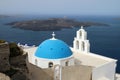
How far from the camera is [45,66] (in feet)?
39.9

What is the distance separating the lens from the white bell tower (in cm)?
1555

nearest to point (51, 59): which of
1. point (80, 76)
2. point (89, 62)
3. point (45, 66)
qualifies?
point (45, 66)

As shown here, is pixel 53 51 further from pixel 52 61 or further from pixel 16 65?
pixel 16 65

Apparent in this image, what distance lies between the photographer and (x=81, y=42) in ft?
52.0

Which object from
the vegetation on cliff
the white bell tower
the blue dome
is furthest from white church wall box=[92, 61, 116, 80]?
the vegetation on cliff

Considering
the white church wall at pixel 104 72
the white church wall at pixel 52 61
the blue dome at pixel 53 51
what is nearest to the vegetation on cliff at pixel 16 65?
the white church wall at pixel 52 61

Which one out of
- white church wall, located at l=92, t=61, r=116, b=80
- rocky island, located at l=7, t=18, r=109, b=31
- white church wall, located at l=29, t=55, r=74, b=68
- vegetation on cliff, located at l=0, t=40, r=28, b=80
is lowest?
rocky island, located at l=7, t=18, r=109, b=31

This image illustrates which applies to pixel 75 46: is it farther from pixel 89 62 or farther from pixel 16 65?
pixel 16 65

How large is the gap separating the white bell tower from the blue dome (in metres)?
3.29

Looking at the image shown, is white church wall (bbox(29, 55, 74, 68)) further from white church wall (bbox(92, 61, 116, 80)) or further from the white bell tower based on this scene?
the white bell tower

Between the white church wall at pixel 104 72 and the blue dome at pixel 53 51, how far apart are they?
7.01 feet

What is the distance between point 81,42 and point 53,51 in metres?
4.27

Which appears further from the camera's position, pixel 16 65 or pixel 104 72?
pixel 104 72

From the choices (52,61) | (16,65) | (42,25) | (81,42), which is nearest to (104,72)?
(81,42)
